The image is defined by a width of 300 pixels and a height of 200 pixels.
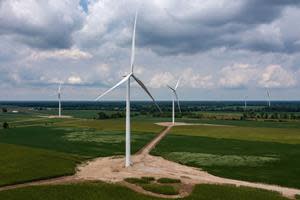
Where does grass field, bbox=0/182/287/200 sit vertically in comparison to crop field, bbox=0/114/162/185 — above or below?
below

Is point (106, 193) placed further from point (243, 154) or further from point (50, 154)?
point (243, 154)

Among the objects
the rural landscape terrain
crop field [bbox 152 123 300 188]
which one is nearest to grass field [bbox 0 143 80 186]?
the rural landscape terrain

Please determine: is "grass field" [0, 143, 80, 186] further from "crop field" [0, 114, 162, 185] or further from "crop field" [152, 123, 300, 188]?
"crop field" [152, 123, 300, 188]

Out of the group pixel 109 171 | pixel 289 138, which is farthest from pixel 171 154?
pixel 289 138

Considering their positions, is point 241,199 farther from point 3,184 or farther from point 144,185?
point 3,184

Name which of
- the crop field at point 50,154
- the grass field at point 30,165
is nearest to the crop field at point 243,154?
the crop field at point 50,154

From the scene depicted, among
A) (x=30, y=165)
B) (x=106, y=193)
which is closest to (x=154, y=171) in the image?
(x=106, y=193)

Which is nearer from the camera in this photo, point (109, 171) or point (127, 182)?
point (127, 182)

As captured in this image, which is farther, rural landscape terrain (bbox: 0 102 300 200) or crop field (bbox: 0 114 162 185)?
crop field (bbox: 0 114 162 185)
